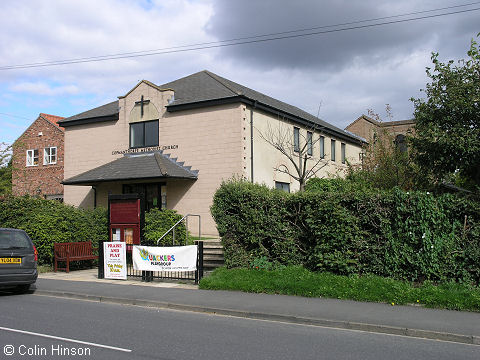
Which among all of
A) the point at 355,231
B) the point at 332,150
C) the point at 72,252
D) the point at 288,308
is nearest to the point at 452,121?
the point at 355,231

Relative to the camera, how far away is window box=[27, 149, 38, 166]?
1241 inches

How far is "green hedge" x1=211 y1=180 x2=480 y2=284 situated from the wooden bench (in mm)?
6048

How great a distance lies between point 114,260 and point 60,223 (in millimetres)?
3972

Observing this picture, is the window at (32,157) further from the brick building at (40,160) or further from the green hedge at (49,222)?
the green hedge at (49,222)

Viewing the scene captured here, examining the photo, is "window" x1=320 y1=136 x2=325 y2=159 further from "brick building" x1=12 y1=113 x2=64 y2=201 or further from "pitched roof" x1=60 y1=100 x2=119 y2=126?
"brick building" x1=12 y1=113 x2=64 y2=201

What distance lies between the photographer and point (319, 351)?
6.78m

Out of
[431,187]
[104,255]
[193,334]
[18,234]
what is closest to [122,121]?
[104,255]

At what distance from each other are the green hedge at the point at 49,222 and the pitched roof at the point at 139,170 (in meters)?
2.86

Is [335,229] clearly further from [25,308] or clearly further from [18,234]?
[18,234]

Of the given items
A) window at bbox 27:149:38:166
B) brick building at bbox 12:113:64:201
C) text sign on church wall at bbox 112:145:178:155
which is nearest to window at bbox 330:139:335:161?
text sign on church wall at bbox 112:145:178:155

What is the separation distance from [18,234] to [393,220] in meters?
9.56

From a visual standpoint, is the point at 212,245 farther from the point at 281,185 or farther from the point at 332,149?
the point at 332,149

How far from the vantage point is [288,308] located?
9.81 m

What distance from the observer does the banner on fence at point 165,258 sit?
13406mm
